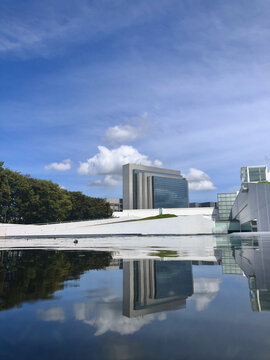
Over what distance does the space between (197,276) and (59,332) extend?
15.8ft

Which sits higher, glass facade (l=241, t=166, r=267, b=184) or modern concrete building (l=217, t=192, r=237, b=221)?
glass facade (l=241, t=166, r=267, b=184)

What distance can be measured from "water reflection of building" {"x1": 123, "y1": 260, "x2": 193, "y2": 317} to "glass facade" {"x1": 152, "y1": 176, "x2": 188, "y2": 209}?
137845 mm

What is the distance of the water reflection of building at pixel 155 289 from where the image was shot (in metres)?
4.75

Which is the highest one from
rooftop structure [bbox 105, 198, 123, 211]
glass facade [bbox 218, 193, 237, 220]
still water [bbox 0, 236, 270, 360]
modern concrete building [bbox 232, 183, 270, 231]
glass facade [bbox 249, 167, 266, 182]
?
glass facade [bbox 249, 167, 266, 182]

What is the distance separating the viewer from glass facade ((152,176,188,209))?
5768 inches

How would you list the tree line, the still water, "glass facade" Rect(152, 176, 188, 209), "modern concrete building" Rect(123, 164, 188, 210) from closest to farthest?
the still water → the tree line → "modern concrete building" Rect(123, 164, 188, 210) → "glass facade" Rect(152, 176, 188, 209)

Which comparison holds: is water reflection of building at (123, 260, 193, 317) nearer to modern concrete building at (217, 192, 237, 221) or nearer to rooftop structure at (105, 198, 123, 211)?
modern concrete building at (217, 192, 237, 221)

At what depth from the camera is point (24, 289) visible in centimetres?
642

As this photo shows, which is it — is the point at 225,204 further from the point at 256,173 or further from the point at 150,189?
the point at 150,189

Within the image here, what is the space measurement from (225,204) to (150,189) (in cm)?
5947

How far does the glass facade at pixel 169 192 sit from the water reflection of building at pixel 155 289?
138 metres

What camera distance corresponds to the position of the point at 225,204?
89375 millimetres

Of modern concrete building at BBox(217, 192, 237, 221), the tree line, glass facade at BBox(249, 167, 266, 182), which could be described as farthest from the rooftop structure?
the tree line

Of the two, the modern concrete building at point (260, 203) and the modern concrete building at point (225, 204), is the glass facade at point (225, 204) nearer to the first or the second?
the modern concrete building at point (225, 204)
